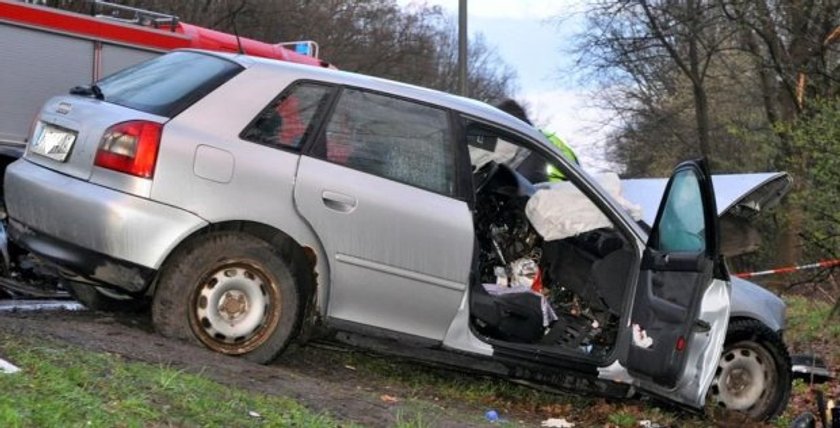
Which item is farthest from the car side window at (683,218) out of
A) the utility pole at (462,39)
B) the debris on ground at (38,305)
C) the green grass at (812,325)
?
the utility pole at (462,39)

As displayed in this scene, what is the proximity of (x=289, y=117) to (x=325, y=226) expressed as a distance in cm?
63

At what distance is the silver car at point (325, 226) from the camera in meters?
4.71

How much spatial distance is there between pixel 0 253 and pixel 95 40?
4213mm

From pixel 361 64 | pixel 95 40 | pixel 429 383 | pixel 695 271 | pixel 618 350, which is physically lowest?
pixel 429 383

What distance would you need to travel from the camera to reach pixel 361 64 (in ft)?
127

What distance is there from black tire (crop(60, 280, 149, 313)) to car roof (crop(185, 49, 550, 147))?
5.23 ft

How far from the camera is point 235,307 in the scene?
15.9ft

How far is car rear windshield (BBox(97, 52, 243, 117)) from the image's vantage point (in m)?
4.89

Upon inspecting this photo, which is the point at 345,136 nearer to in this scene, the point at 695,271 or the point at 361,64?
the point at 695,271

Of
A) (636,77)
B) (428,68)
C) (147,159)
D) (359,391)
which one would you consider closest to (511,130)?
(359,391)

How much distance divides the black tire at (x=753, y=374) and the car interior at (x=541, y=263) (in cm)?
79

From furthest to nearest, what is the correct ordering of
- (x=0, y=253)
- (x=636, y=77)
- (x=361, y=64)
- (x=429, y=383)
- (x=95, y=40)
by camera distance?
(x=361, y=64) < (x=636, y=77) < (x=95, y=40) < (x=0, y=253) < (x=429, y=383)

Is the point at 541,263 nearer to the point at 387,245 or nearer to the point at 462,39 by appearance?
the point at 387,245

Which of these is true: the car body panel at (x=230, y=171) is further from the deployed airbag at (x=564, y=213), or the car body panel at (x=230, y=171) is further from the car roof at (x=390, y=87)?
the deployed airbag at (x=564, y=213)
